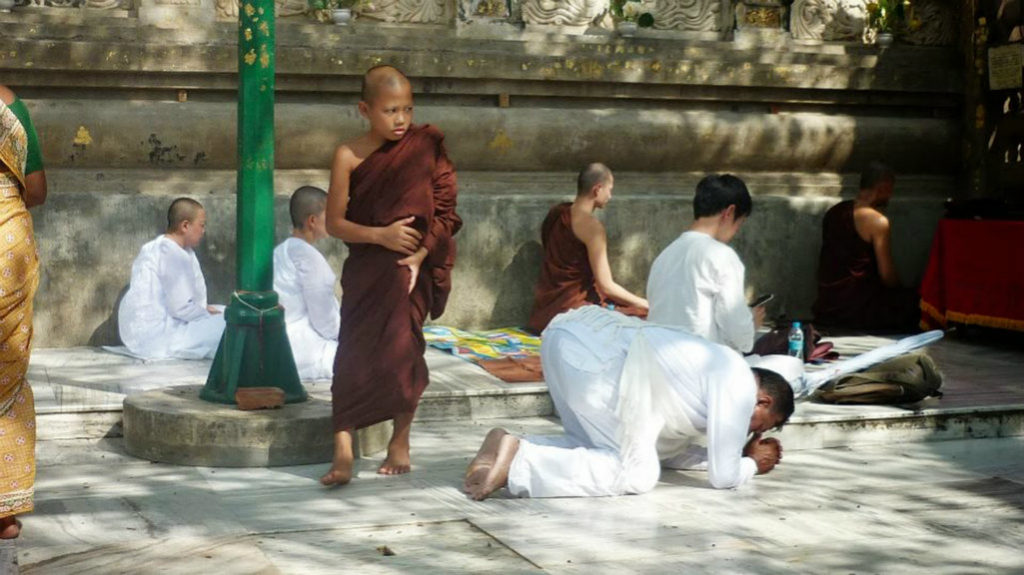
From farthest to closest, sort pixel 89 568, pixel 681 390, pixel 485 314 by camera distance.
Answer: pixel 485 314 < pixel 681 390 < pixel 89 568

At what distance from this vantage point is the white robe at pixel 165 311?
8.80m

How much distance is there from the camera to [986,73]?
11477mm

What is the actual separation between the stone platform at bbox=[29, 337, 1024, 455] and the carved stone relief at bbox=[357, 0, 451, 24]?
8.33 feet

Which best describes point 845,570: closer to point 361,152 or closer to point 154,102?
point 361,152

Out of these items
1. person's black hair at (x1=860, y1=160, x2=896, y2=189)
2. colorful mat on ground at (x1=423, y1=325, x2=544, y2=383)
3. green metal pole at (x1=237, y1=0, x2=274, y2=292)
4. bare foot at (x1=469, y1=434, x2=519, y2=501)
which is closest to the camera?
bare foot at (x1=469, y1=434, x2=519, y2=501)

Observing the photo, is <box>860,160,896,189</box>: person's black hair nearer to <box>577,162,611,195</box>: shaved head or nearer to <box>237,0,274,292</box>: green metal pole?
<box>577,162,611,195</box>: shaved head

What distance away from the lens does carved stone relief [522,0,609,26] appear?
1051cm

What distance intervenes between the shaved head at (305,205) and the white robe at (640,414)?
2.82 meters

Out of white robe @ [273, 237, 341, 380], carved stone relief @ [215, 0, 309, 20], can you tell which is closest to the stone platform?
white robe @ [273, 237, 341, 380]

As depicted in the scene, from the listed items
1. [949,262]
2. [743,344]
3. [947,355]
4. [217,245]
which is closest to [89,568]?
[743,344]

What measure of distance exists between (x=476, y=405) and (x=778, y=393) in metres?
2.08

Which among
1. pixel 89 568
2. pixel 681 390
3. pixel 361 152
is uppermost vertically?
pixel 361 152

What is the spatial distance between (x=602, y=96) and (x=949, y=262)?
2.60m

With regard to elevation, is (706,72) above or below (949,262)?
above
